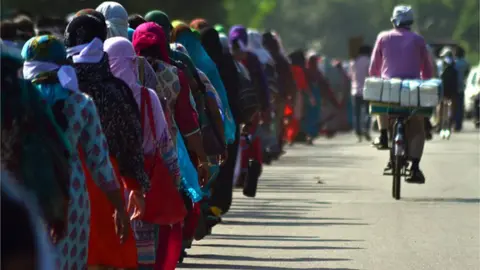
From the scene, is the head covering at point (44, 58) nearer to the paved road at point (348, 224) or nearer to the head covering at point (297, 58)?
the paved road at point (348, 224)

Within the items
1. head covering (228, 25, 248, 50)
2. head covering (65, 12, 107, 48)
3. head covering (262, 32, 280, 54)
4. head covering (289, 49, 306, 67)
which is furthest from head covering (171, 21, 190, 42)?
head covering (289, 49, 306, 67)

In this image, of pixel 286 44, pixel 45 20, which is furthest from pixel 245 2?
pixel 45 20

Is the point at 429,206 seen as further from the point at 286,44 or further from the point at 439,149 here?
the point at 286,44

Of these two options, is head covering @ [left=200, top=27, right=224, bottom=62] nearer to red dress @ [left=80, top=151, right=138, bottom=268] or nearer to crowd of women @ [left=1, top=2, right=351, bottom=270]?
crowd of women @ [left=1, top=2, right=351, bottom=270]

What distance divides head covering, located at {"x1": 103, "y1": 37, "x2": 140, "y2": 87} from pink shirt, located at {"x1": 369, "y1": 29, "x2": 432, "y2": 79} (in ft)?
29.3

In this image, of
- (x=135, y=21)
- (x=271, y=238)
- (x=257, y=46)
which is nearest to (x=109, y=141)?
(x=135, y=21)

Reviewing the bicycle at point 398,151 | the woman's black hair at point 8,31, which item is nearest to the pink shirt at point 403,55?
the bicycle at point 398,151

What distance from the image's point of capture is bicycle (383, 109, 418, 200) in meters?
17.9

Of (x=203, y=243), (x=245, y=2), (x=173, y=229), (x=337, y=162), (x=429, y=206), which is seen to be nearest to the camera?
(x=173, y=229)

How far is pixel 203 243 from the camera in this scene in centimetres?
1393

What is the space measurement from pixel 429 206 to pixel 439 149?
14684mm

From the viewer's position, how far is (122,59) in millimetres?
9867

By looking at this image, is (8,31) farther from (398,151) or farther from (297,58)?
(297,58)

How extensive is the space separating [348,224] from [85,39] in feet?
22.0
